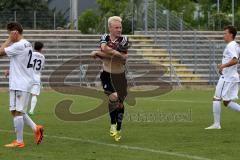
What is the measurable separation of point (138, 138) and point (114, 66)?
1.36m

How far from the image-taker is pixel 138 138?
1205 cm

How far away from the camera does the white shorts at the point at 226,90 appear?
13500mm

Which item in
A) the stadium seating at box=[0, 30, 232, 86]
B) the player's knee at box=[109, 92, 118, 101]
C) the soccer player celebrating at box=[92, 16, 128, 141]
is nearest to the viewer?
the soccer player celebrating at box=[92, 16, 128, 141]

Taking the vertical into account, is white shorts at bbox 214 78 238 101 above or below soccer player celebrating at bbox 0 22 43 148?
below

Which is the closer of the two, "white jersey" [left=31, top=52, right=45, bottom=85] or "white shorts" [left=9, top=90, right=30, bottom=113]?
"white shorts" [left=9, top=90, right=30, bottom=113]

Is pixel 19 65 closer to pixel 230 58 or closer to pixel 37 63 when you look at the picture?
pixel 230 58

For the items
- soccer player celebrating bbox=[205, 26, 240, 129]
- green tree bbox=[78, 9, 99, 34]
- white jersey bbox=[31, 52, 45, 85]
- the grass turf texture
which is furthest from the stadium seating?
soccer player celebrating bbox=[205, 26, 240, 129]

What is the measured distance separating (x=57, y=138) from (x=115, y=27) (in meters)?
2.26

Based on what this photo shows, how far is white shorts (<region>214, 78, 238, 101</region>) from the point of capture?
13500mm

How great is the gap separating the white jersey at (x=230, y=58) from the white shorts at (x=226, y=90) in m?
0.08

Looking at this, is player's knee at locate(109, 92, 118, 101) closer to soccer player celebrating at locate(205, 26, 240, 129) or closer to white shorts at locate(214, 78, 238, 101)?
soccer player celebrating at locate(205, 26, 240, 129)

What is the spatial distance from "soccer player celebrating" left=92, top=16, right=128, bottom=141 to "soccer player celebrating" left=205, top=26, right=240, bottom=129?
2.47 m

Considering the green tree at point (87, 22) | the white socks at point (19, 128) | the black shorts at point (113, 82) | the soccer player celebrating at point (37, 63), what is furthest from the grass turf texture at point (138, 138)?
the green tree at point (87, 22)

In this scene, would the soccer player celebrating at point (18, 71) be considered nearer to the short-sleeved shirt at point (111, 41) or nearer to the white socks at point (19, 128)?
the white socks at point (19, 128)
